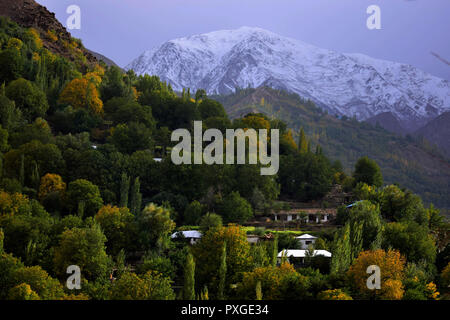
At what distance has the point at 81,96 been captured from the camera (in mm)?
74688

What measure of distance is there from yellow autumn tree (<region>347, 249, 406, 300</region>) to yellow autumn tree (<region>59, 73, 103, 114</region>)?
47599 mm

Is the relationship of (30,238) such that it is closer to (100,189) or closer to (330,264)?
(100,189)

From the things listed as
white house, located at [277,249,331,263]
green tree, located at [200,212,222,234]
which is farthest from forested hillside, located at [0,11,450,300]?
white house, located at [277,249,331,263]

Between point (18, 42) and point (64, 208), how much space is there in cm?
4200

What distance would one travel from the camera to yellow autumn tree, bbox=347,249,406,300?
113 feet

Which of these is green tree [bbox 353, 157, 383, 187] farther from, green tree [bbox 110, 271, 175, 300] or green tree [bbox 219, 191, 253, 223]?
green tree [bbox 110, 271, 175, 300]

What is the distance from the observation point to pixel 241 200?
178ft

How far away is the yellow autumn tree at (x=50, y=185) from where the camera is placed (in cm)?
5225

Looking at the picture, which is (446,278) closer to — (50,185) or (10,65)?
(50,185)

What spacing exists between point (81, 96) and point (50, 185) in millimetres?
24782

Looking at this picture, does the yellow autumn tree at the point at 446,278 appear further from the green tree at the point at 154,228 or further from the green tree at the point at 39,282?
the green tree at the point at 39,282

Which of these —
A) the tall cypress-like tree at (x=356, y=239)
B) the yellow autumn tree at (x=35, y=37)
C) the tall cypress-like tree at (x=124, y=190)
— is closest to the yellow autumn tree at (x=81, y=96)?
the yellow autumn tree at (x=35, y=37)

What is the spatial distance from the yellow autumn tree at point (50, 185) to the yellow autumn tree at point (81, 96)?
73.4 ft
